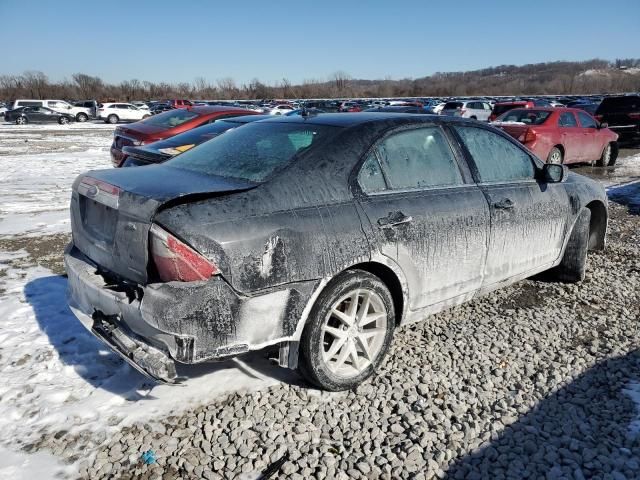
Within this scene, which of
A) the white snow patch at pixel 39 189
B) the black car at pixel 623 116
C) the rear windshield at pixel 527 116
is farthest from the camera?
the black car at pixel 623 116

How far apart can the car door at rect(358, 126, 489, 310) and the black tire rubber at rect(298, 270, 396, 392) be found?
8.0 inches

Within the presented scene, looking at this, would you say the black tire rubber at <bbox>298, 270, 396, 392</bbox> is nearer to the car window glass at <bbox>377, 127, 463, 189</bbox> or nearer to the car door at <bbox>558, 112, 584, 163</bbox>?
the car window glass at <bbox>377, 127, 463, 189</bbox>

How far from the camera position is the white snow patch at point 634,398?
274cm

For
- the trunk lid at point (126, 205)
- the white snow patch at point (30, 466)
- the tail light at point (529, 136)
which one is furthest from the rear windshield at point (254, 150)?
the tail light at point (529, 136)

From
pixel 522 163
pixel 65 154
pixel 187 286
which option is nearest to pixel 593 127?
pixel 522 163

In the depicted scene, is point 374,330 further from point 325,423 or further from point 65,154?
point 65,154

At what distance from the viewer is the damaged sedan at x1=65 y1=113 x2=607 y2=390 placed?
2.49 meters

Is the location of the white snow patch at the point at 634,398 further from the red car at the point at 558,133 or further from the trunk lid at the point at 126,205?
the red car at the point at 558,133

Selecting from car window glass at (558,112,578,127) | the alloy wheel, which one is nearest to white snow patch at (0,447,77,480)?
the alloy wheel

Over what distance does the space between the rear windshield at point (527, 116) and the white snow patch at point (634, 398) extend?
9.28 meters

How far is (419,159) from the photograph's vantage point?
3.48m

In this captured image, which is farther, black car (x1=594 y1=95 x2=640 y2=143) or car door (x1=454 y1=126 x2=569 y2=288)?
black car (x1=594 y1=95 x2=640 y2=143)

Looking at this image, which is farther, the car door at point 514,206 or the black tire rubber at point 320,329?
the car door at point 514,206

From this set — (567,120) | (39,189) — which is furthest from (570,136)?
(39,189)
